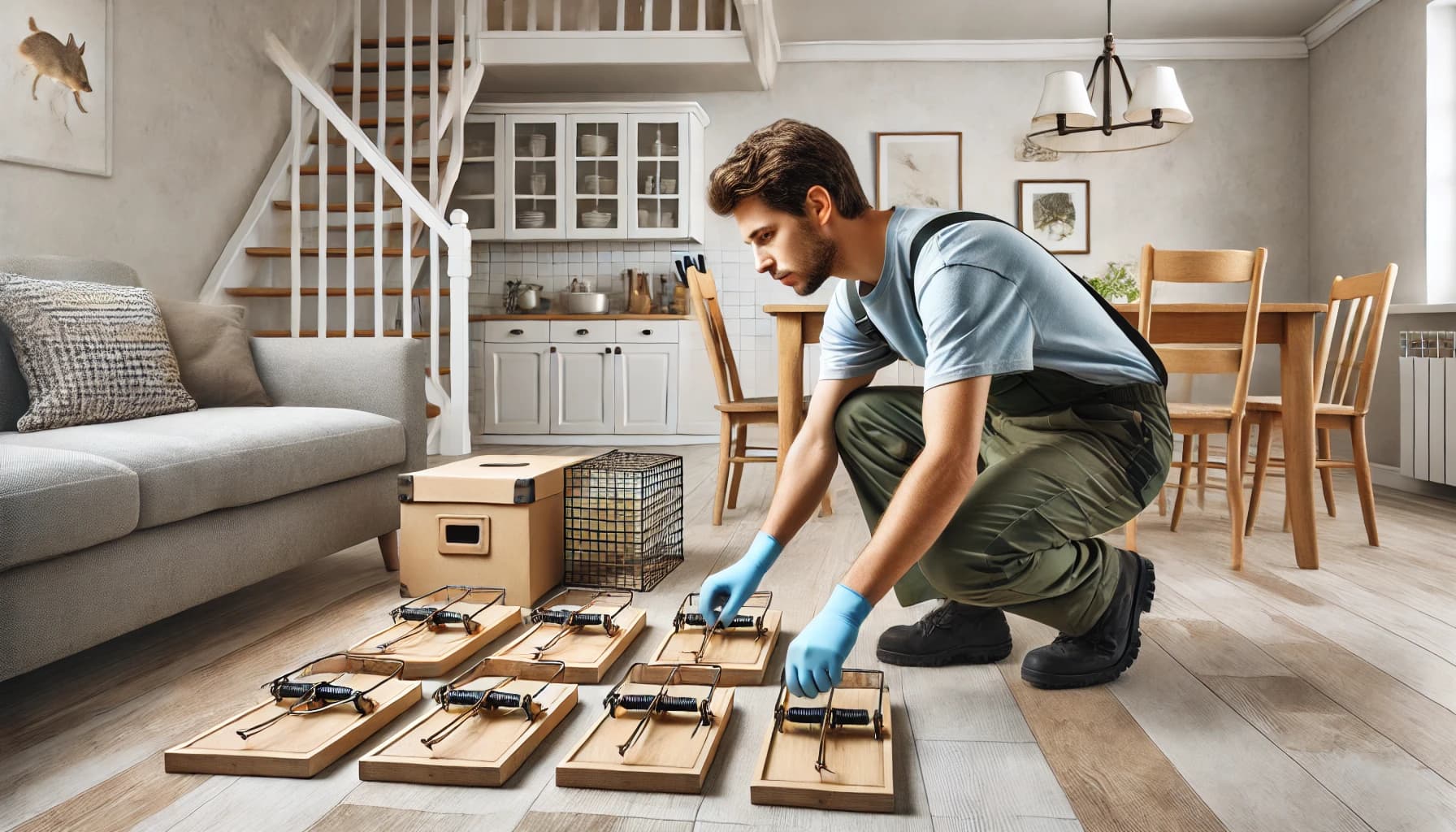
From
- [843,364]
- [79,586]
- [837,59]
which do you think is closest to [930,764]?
[843,364]

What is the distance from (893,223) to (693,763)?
2.67 feet

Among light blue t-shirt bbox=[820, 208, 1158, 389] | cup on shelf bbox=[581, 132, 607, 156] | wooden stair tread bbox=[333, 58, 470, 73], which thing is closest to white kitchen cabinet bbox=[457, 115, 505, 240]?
wooden stair tread bbox=[333, 58, 470, 73]

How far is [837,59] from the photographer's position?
589cm

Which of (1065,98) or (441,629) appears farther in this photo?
(1065,98)

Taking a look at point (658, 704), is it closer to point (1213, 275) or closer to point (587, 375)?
point (1213, 275)

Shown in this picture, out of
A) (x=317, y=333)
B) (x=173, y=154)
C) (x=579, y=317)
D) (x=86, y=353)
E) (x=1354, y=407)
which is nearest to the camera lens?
(x=86, y=353)

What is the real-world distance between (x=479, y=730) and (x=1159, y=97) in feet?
10.5

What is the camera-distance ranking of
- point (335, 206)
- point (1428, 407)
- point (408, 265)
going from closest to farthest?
point (1428, 407) < point (408, 265) < point (335, 206)

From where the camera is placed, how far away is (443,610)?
5.92 feet

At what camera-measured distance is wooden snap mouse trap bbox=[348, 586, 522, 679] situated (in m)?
1.61

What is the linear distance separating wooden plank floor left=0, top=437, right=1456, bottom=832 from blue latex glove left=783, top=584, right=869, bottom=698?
0.51 ft

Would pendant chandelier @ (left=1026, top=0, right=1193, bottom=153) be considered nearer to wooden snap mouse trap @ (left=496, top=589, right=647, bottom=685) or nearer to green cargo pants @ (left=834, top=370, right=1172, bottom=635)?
green cargo pants @ (left=834, top=370, right=1172, bottom=635)

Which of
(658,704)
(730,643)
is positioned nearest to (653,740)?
(658,704)

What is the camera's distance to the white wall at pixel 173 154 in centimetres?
348
